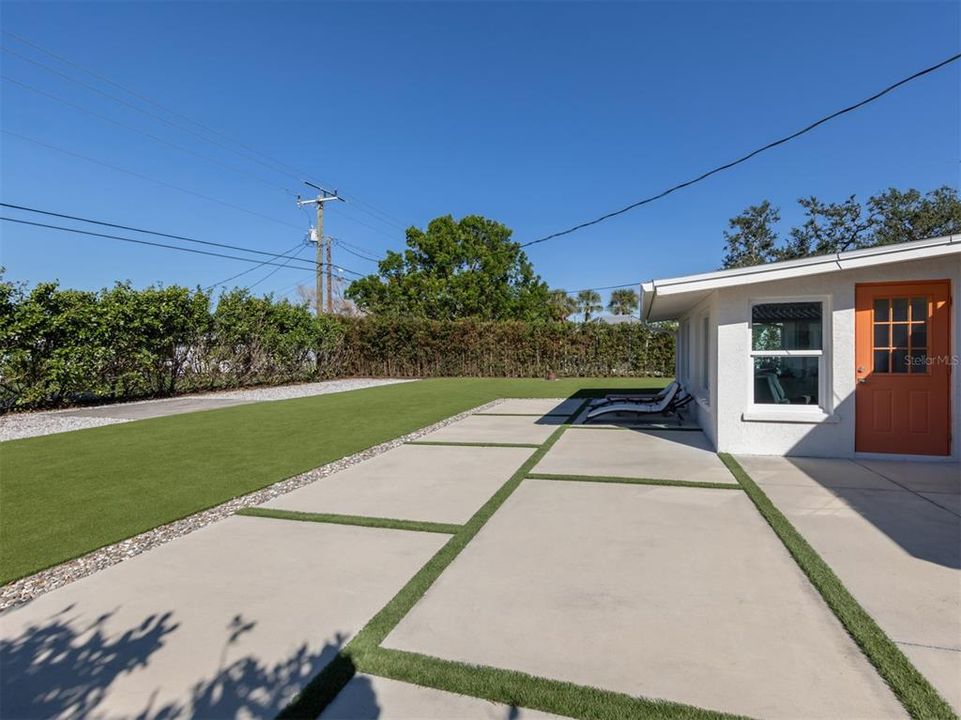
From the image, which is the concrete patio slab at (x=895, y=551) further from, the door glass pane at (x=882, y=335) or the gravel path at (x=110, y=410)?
the gravel path at (x=110, y=410)

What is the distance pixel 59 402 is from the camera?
12438 millimetres

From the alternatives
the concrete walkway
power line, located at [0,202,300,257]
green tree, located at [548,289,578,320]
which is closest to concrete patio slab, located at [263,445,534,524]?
the concrete walkway

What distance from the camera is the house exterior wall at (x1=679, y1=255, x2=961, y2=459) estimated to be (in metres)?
6.14

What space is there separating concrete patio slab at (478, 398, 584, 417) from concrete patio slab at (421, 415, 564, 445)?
0.78m

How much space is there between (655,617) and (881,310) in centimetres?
591

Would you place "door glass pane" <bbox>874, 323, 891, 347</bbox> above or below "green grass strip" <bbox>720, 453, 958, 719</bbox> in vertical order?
above

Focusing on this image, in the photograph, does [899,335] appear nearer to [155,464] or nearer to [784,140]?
[784,140]

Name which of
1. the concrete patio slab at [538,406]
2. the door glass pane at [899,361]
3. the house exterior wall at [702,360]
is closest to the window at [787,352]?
the house exterior wall at [702,360]

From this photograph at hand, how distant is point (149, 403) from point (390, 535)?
509 inches

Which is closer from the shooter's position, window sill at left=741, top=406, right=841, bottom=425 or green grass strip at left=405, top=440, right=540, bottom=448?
window sill at left=741, top=406, right=841, bottom=425

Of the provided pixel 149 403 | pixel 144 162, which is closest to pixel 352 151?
pixel 144 162

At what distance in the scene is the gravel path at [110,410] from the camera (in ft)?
31.4

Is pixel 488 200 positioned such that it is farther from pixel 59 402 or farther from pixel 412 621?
pixel 412 621

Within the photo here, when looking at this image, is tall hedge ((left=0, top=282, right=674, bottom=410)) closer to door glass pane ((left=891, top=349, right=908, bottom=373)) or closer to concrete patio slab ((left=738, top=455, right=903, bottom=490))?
concrete patio slab ((left=738, top=455, right=903, bottom=490))
